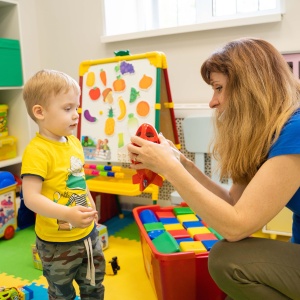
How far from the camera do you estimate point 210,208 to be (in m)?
0.86

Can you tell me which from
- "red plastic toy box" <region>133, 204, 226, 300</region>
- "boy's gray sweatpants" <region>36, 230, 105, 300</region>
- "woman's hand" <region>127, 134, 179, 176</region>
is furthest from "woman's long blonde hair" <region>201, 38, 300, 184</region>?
"boy's gray sweatpants" <region>36, 230, 105, 300</region>

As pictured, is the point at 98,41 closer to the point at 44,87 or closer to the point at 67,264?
the point at 44,87

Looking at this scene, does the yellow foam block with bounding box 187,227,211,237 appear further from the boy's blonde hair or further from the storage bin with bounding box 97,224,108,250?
the boy's blonde hair

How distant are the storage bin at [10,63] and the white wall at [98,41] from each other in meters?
0.31

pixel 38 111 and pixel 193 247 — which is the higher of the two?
pixel 38 111

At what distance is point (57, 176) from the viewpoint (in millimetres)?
1057

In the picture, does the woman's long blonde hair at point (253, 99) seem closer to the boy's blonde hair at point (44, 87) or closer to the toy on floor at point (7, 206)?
the boy's blonde hair at point (44, 87)

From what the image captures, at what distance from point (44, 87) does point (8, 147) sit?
1340 millimetres

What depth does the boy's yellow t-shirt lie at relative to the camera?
3.37 ft

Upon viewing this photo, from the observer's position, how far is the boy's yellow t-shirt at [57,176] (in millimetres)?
1028

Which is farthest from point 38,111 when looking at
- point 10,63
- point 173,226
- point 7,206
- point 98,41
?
point 98,41

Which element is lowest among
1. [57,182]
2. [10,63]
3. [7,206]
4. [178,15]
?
[7,206]

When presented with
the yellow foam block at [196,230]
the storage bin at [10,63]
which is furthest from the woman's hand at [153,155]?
the storage bin at [10,63]

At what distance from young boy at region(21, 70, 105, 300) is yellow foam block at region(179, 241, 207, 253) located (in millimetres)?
316
